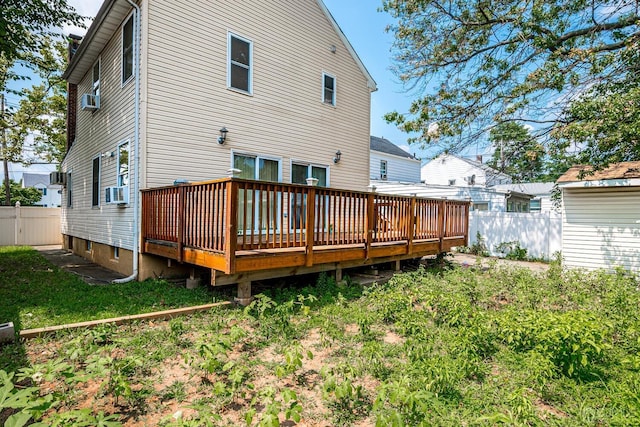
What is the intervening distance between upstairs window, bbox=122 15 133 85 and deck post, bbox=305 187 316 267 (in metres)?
4.72

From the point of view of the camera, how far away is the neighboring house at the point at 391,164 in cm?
2060

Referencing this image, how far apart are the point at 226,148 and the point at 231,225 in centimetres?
361

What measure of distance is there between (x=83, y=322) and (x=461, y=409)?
4.16m

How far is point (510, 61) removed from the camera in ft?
32.8

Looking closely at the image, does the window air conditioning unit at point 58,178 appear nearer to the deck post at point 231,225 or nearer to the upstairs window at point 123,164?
the upstairs window at point 123,164

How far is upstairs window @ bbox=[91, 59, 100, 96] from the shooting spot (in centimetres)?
860

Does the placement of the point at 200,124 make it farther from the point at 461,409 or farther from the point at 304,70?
the point at 461,409

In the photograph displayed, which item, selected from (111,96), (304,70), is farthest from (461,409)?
(111,96)

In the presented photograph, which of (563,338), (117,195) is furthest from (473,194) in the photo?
(117,195)

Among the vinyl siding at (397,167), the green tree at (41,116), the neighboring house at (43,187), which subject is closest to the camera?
the green tree at (41,116)

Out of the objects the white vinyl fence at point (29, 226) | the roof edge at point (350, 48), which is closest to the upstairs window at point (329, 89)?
the roof edge at point (350, 48)

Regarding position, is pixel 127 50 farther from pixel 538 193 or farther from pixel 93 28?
pixel 538 193

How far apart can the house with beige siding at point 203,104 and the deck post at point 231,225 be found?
68.2 inches

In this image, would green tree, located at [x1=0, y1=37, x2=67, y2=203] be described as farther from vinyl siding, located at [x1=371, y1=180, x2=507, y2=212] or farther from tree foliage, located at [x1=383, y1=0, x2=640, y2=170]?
vinyl siding, located at [x1=371, y1=180, x2=507, y2=212]
